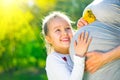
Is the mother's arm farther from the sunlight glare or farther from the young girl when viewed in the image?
the sunlight glare

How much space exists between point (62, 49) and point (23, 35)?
23.1ft

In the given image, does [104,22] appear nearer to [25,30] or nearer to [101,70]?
[101,70]

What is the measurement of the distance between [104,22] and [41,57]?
714 centimetres

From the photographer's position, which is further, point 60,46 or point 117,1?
point 60,46

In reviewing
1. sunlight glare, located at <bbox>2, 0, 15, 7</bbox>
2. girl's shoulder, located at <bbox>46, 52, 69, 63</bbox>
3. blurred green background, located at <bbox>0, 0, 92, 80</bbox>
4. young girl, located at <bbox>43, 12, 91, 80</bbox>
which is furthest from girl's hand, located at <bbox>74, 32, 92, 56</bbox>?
sunlight glare, located at <bbox>2, 0, 15, 7</bbox>

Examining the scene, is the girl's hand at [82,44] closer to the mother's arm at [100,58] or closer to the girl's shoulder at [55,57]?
the mother's arm at [100,58]

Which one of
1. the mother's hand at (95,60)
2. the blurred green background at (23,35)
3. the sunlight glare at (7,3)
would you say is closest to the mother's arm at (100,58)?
the mother's hand at (95,60)

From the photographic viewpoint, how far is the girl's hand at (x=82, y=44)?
166cm

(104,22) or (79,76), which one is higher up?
(104,22)

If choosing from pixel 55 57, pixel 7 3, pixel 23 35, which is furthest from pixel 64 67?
pixel 23 35

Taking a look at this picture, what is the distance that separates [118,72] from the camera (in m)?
1.66

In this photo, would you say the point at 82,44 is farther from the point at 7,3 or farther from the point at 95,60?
the point at 7,3

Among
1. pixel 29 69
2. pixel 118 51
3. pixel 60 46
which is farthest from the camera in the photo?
pixel 29 69

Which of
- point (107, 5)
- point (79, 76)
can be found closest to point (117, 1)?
point (107, 5)
